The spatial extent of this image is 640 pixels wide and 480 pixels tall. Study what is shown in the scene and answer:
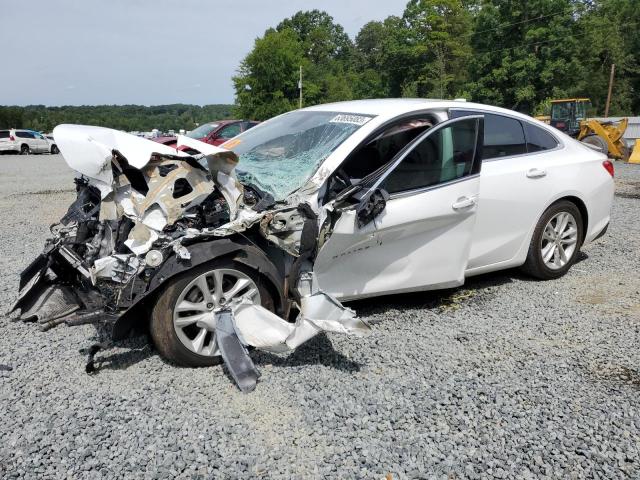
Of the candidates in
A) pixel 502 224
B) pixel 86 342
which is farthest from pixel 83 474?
pixel 502 224

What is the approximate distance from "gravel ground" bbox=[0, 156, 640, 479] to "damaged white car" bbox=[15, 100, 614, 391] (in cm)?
26

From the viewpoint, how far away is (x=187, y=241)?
3.28 m

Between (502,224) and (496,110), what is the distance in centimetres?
103

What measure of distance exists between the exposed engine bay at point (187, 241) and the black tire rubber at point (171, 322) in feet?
0.12

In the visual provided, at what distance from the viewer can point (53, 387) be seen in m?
3.16

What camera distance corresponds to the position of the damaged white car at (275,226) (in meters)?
3.26

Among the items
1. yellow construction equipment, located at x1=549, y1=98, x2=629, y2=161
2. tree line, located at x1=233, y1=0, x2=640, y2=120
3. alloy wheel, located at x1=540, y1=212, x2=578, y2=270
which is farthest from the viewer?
tree line, located at x1=233, y1=0, x2=640, y2=120

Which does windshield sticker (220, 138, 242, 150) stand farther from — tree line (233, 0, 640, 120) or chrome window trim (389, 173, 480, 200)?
tree line (233, 0, 640, 120)

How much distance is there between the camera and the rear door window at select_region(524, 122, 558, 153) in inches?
190

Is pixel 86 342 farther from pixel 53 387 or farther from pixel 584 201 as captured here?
pixel 584 201

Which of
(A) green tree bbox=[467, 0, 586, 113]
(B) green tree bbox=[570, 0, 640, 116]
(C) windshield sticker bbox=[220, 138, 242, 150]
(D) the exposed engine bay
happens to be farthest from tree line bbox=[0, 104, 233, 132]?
(B) green tree bbox=[570, 0, 640, 116]

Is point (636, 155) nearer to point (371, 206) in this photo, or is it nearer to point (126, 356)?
point (371, 206)

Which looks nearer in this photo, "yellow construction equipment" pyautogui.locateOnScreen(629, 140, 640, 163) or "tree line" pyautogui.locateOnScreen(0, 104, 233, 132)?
"yellow construction equipment" pyautogui.locateOnScreen(629, 140, 640, 163)

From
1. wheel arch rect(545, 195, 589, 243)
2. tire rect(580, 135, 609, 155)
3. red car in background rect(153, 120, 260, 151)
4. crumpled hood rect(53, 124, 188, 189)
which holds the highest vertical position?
crumpled hood rect(53, 124, 188, 189)
